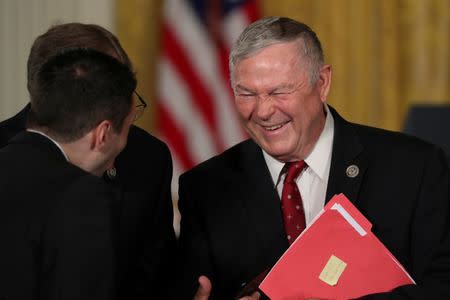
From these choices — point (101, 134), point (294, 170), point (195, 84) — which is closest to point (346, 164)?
point (294, 170)

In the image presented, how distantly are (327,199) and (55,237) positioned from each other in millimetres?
961

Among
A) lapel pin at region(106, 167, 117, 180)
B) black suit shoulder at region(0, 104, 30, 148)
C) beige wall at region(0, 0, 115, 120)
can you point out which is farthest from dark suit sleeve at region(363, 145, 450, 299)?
beige wall at region(0, 0, 115, 120)

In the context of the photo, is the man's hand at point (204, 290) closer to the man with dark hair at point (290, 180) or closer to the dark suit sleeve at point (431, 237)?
the man with dark hair at point (290, 180)

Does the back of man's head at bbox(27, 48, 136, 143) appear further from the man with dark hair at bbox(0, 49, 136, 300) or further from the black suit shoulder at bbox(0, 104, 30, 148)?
the black suit shoulder at bbox(0, 104, 30, 148)

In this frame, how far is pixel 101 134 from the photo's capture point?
2.04m

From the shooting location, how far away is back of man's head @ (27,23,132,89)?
8.32 ft

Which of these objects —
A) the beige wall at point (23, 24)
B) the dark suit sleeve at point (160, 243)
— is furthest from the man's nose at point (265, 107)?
the beige wall at point (23, 24)

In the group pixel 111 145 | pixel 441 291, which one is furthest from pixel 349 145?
pixel 111 145

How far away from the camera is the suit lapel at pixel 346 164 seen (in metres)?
2.55

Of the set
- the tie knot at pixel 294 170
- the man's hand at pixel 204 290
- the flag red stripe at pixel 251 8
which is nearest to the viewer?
the man's hand at pixel 204 290

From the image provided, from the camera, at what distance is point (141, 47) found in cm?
540

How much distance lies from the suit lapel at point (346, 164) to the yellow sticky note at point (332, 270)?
0.29 m

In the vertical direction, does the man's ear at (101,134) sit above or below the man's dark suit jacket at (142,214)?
above

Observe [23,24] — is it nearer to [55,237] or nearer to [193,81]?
[193,81]
